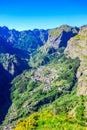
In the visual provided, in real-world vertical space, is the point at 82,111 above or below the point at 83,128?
below

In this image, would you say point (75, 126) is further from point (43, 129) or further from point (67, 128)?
point (43, 129)

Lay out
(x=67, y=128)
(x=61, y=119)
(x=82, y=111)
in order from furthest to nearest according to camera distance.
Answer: (x=82, y=111) → (x=61, y=119) → (x=67, y=128)

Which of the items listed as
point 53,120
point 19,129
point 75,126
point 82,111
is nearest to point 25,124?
point 19,129

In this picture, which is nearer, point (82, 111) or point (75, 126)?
point (75, 126)

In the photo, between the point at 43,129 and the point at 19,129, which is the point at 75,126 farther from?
the point at 19,129

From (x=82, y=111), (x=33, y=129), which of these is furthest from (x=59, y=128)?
(x=82, y=111)

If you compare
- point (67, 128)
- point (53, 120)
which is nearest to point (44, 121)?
point (53, 120)

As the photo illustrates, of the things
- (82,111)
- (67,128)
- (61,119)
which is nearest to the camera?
(67,128)

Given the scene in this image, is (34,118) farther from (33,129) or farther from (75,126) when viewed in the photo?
(75,126)

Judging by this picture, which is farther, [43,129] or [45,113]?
[45,113]
